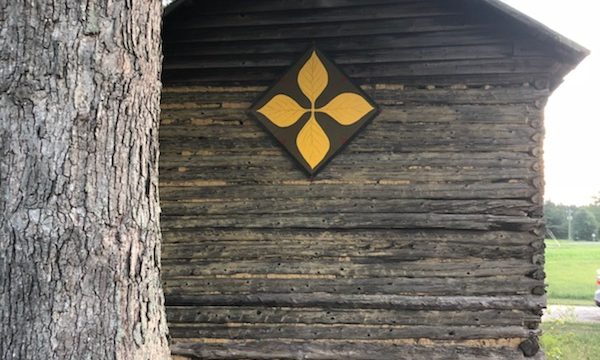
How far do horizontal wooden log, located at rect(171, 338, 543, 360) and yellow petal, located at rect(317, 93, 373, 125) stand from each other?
229 cm

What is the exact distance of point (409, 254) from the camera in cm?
550

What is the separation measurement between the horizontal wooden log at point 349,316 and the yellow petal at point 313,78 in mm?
2201

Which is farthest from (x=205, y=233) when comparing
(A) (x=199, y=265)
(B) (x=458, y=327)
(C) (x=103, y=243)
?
(C) (x=103, y=243)

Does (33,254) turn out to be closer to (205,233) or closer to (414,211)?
(205,233)

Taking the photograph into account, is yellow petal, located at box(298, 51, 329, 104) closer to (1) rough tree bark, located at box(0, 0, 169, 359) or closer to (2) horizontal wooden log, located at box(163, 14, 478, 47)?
(2) horizontal wooden log, located at box(163, 14, 478, 47)

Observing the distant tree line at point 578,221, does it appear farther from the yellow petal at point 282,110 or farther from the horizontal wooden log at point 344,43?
the yellow petal at point 282,110

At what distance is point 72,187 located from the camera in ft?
7.00

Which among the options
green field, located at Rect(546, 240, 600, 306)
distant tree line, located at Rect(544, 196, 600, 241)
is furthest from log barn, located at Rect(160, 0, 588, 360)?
distant tree line, located at Rect(544, 196, 600, 241)

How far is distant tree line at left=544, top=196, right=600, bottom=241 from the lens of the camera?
51.6m

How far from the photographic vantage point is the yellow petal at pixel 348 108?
557cm

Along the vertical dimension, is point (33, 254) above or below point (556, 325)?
above

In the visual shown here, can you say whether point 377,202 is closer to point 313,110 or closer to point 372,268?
point 372,268

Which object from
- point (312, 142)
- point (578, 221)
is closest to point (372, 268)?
point (312, 142)

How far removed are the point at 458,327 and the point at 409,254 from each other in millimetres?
892
